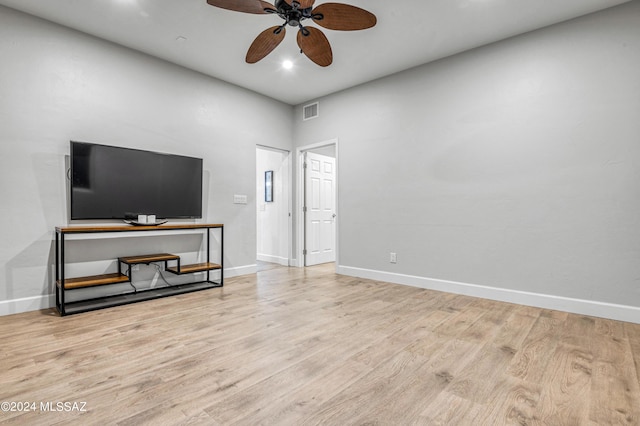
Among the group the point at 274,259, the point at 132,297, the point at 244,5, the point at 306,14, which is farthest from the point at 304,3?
the point at 274,259

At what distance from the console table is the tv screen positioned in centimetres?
29

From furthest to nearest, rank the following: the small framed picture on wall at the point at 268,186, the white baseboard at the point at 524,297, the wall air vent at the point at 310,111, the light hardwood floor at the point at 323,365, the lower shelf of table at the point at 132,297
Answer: the small framed picture on wall at the point at 268,186
the wall air vent at the point at 310,111
the lower shelf of table at the point at 132,297
the white baseboard at the point at 524,297
the light hardwood floor at the point at 323,365

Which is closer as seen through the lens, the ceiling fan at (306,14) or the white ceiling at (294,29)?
the ceiling fan at (306,14)

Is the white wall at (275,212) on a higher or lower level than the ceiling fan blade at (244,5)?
lower

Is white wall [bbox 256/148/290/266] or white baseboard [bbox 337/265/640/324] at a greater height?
white wall [bbox 256/148/290/266]

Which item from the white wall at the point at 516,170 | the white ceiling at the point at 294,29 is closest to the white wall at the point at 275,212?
the white wall at the point at 516,170

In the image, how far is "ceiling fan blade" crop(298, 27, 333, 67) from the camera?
101 inches

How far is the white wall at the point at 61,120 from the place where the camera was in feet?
9.79

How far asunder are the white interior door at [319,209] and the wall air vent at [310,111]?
642 millimetres

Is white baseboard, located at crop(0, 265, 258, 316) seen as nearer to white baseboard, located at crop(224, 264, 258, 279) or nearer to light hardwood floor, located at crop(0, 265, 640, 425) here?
light hardwood floor, located at crop(0, 265, 640, 425)

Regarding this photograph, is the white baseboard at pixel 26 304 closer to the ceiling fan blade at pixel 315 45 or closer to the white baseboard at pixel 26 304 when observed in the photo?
the white baseboard at pixel 26 304

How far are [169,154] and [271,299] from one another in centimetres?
222

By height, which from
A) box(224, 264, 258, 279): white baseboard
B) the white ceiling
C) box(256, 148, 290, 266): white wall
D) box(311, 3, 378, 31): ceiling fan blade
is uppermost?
the white ceiling

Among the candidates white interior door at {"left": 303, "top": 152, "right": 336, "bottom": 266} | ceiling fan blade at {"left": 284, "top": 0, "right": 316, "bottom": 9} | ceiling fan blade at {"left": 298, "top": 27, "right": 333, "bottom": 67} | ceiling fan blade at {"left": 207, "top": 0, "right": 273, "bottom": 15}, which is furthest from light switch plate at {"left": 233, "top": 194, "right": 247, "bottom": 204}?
ceiling fan blade at {"left": 284, "top": 0, "right": 316, "bottom": 9}
